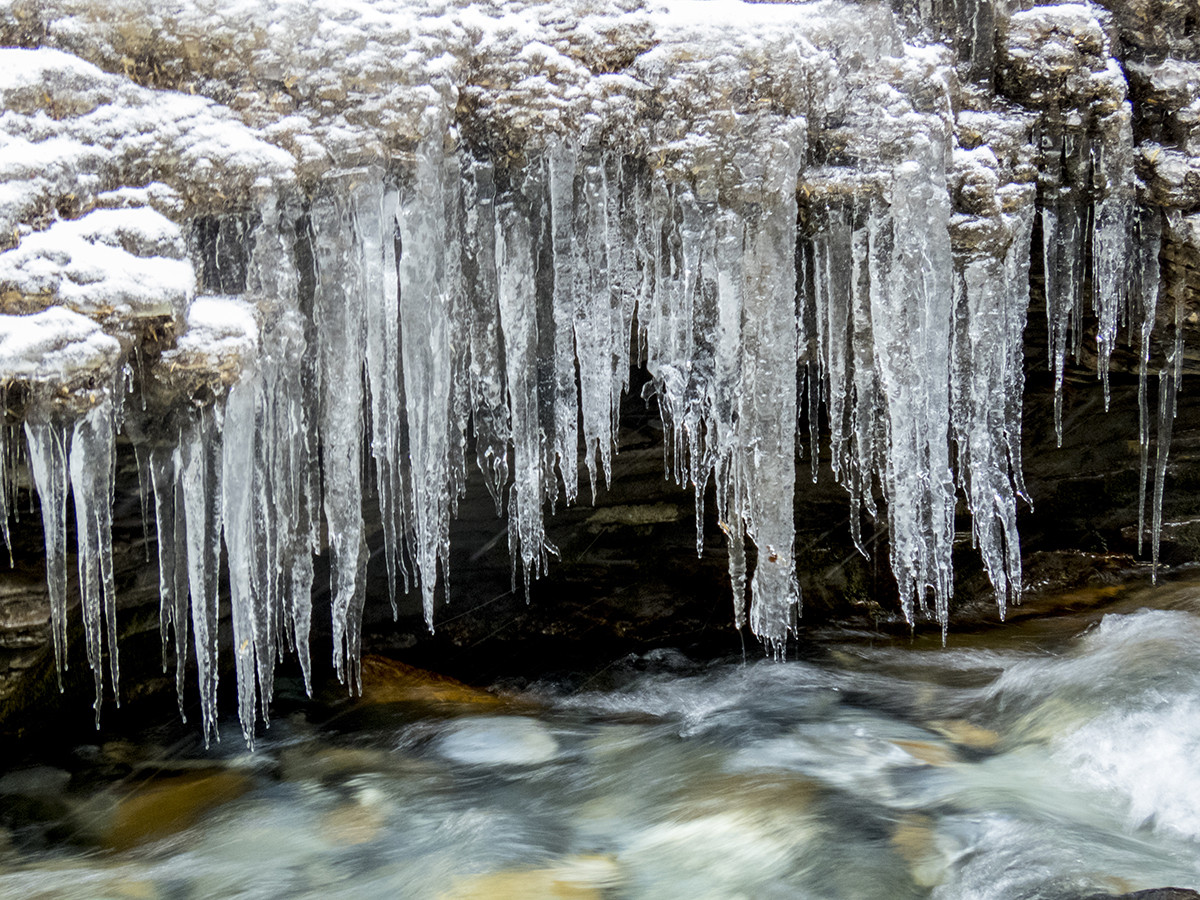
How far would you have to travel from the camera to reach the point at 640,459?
17.0ft

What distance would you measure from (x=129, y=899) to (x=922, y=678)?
3.59 metres

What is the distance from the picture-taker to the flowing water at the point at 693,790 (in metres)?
3.01

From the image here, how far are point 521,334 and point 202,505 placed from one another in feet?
3.78

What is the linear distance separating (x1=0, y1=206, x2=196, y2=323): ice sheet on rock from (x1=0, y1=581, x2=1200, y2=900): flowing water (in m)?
2.01

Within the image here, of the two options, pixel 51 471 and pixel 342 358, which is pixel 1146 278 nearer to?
pixel 342 358

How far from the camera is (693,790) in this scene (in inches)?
143

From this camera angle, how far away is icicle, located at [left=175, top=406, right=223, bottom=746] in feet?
8.91

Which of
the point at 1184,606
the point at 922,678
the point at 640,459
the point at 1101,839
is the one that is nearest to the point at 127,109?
the point at 640,459

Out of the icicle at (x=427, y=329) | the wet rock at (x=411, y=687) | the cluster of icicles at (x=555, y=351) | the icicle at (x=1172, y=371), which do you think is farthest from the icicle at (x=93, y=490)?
the icicle at (x=1172, y=371)

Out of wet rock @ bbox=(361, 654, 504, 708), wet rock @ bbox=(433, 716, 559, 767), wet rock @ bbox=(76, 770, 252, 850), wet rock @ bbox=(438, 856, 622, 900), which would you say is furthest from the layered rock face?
wet rock @ bbox=(361, 654, 504, 708)

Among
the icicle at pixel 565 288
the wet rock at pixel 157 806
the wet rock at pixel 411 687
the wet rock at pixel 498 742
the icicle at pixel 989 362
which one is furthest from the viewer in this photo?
the wet rock at pixel 411 687

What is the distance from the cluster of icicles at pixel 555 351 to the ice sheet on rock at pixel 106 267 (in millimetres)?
285

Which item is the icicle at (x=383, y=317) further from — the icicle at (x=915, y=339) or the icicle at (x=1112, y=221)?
the icicle at (x=1112, y=221)

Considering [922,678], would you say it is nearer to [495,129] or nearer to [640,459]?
[640,459]
